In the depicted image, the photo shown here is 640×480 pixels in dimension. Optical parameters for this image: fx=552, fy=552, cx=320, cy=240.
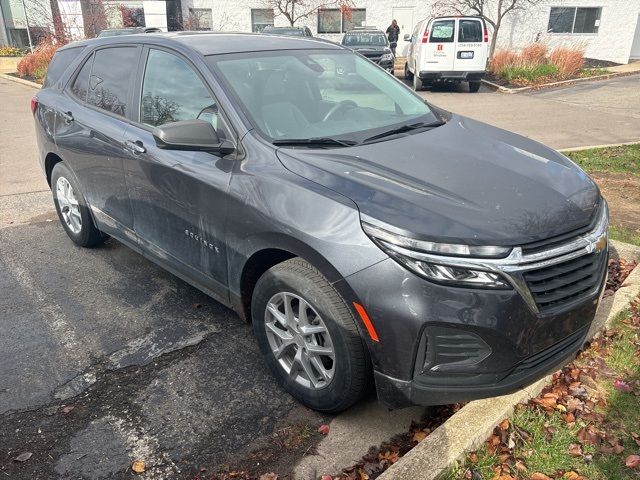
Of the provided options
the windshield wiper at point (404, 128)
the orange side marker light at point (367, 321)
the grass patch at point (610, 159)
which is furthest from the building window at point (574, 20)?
the orange side marker light at point (367, 321)

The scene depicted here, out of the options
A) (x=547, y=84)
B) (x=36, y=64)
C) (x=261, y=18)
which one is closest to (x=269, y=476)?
(x=547, y=84)

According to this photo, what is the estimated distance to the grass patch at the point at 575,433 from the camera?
2457 mm

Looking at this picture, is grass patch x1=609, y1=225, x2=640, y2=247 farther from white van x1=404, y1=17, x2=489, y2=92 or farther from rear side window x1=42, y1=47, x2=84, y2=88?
white van x1=404, y1=17, x2=489, y2=92

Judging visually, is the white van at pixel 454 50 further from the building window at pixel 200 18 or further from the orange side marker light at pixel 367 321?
the orange side marker light at pixel 367 321

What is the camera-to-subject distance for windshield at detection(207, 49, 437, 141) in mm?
3176

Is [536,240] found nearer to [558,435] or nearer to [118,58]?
[558,435]

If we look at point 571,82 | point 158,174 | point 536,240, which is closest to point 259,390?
point 158,174

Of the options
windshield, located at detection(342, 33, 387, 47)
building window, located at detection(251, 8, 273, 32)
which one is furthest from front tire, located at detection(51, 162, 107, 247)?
building window, located at detection(251, 8, 273, 32)

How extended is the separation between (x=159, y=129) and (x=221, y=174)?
413mm

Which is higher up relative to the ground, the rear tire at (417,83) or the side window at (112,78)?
the side window at (112,78)

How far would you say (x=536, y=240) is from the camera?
7.68 ft

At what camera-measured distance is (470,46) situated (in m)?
15.6

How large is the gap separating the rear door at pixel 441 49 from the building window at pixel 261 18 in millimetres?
13457

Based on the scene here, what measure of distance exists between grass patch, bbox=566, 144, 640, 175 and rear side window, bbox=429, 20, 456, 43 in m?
8.79
